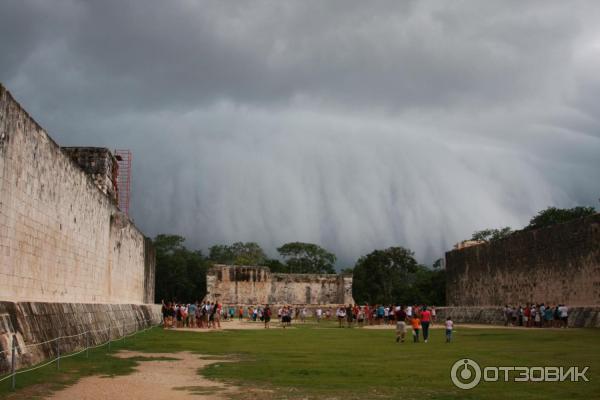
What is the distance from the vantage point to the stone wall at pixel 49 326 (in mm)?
8594

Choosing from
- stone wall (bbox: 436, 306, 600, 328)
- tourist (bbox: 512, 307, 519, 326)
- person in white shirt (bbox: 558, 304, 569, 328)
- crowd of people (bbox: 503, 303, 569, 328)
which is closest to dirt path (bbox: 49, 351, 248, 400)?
stone wall (bbox: 436, 306, 600, 328)

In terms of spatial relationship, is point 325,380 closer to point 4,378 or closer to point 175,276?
point 4,378

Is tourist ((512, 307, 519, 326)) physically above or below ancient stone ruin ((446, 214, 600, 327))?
below

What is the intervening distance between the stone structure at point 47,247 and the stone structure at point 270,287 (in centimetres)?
2305

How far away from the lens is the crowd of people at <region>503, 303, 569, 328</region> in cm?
2073

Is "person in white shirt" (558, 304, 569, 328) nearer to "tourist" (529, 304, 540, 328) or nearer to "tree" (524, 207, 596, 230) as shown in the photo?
"tourist" (529, 304, 540, 328)

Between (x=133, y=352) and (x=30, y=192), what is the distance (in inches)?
148

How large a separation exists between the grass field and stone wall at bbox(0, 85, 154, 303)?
157 centimetres

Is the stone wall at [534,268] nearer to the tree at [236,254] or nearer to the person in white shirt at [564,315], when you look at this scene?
the person in white shirt at [564,315]

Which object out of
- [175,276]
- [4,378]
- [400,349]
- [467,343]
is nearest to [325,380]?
[4,378]

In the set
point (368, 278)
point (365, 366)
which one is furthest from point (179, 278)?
point (365, 366)

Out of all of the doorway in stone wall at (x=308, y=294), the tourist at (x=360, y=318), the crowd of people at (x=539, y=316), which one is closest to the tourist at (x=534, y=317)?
the crowd of people at (x=539, y=316)

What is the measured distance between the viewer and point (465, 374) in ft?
28.3

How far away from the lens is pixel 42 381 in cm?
789
